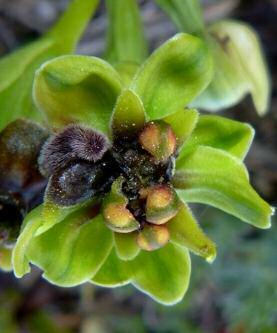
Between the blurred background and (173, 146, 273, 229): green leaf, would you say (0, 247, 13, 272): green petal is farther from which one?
the blurred background

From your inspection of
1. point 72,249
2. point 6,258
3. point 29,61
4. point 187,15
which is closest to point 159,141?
point 72,249

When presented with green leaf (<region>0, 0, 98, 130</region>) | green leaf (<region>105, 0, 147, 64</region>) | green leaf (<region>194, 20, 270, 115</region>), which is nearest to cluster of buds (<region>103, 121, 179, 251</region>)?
green leaf (<region>0, 0, 98, 130</region>)

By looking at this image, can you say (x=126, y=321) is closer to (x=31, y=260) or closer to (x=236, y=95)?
(x=236, y=95)

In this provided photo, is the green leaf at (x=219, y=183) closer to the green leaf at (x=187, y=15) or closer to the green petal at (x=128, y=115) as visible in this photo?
the green petal at (x=128, y=115)

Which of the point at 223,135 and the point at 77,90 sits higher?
the point at 77,90

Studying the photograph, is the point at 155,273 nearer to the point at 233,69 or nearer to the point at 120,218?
the point at 120,218

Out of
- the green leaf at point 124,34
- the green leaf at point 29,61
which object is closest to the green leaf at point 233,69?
the green leaf at point 124,34
